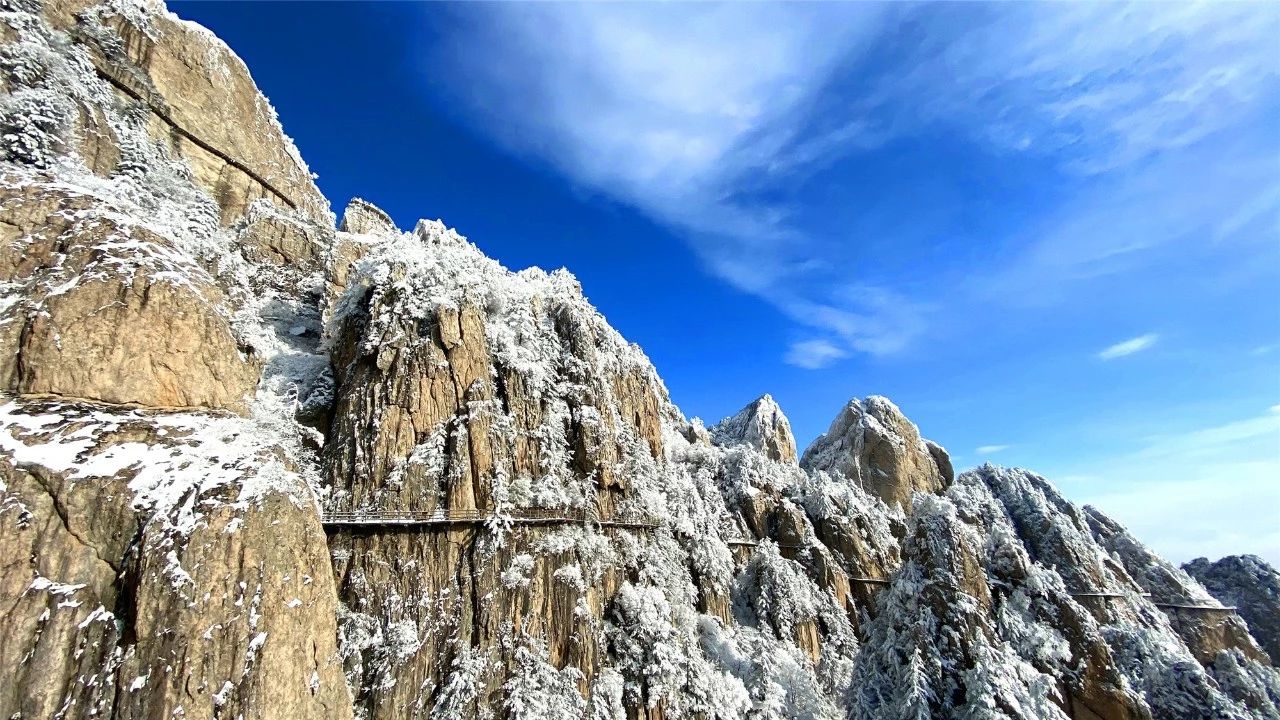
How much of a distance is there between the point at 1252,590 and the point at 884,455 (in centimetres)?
3254

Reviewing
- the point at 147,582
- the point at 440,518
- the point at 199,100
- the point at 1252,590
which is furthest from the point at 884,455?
the point at 199,100

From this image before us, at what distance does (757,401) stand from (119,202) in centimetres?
6320

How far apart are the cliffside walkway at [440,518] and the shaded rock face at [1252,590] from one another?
204 feet

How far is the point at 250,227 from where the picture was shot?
2956cm

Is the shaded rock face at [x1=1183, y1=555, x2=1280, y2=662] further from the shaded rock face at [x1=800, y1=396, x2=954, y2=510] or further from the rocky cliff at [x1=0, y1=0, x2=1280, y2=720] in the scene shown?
the shaded rock face at [x1=800, y1=396, x2=954, y2=510]

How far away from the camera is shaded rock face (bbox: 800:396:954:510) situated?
54875mm

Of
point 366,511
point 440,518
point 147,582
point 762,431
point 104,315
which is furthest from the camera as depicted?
point 762,431

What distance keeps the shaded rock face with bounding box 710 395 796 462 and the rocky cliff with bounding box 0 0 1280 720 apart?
21626mm

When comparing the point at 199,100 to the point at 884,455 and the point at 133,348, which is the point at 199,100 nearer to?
the point at 133,348

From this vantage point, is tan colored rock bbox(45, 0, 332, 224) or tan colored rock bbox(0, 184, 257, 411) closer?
tan colored rock bbox(0, 184, 257, 411)

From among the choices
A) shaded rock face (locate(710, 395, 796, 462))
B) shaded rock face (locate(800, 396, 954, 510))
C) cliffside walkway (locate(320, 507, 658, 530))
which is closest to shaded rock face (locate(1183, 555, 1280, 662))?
shaded rock face (locate(800, 396, 954, 510))

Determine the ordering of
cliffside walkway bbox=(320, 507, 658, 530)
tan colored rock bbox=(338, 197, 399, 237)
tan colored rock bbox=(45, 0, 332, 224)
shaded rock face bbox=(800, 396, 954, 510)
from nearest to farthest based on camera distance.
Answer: cliffside walkway bbox=(320, 507, 658, 530) → tan colored rock bbox=(45, 0, 332, 224) → tan colored rock bbox=(338, 197, 399, 237) → shaded rock face bbox=(800, 396, 954, 510)

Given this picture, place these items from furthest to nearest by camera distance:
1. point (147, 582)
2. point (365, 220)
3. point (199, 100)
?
point (365, 220) → point (199, 100) → point (147, 582)

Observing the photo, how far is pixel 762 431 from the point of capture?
211 feet
